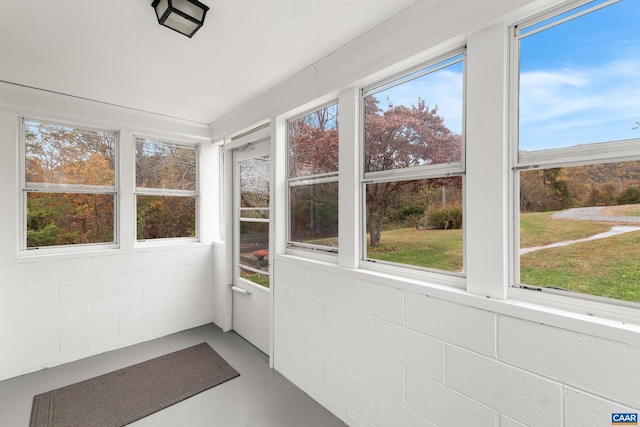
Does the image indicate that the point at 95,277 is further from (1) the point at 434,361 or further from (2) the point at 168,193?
(1) the point at 434,361

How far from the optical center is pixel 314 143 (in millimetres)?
2482

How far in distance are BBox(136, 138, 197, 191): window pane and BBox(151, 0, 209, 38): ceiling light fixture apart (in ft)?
7.05

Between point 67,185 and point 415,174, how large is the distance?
339 cm

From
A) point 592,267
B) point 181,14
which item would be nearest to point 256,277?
point 181,14

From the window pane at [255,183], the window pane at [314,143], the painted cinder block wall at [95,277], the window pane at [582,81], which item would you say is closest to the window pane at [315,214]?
the window pane at [314,143]

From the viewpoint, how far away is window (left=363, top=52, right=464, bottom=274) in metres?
1.58

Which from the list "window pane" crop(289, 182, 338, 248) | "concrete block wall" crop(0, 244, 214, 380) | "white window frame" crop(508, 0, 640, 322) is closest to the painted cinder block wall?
"concrete block wall" crop(0, 244, 214, 380)

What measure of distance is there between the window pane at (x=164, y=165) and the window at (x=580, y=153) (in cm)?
361

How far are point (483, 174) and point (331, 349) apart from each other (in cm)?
161

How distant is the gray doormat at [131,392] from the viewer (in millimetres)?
2055

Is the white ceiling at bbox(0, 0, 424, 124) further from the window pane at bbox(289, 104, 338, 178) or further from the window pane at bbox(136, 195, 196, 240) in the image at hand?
the window pane at bbox(136, 195, 196, 240)

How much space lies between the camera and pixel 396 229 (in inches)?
73.9

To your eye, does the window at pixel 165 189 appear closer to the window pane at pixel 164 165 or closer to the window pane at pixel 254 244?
the window pane at pixel 164 165

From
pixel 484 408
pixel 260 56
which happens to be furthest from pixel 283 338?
pixel 260 56
